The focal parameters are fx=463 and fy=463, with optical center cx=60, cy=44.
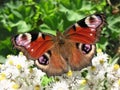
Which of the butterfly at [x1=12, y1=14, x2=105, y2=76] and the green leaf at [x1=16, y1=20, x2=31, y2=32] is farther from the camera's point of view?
the green leaf at [x1=16, y1=20, x2=31, y2=32]

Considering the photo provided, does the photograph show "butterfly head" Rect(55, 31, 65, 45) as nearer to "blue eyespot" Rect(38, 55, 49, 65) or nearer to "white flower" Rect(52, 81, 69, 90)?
"blue eyespot" Rect(38, 55, 49, 65)

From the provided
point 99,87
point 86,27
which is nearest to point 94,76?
point 99,87

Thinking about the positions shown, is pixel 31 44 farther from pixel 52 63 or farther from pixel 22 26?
pixel 22 26

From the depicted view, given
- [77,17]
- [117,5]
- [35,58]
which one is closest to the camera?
[35,58]

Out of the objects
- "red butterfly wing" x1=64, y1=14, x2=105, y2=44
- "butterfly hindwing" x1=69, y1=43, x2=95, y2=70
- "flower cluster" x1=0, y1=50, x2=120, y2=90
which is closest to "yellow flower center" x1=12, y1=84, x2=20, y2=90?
"flower cluster" x1=0, y1=50, x2=120, y2=90

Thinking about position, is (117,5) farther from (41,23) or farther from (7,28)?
(7,28)

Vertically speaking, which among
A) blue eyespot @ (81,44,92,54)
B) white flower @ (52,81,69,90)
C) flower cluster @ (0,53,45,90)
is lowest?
white flower @ (52,81,69,90)

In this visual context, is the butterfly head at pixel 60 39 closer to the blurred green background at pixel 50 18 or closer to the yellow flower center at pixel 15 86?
the yellow flower center at pixel 15 86
